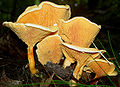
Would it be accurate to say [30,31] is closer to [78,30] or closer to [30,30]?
[30,30]

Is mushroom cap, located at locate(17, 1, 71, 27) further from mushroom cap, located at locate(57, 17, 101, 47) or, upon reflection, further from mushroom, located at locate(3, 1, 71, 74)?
mushroom cap, located at locate(57, 17, 101, 47)

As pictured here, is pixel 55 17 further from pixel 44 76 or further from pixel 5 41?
pixel 5 41

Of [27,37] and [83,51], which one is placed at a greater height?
[27,37]

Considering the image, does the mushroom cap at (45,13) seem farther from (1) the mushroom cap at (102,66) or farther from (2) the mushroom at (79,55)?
(1) the mushroom cap at (102,66)

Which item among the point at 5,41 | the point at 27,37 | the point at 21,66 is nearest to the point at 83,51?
the point at 27,37

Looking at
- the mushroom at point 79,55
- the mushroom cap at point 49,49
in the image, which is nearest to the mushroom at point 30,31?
the mushroom cap at point 49,49

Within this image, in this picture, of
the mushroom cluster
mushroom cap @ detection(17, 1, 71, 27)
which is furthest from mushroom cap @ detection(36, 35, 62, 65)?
mushroom cap @ detection(17, 1, 71, 27)

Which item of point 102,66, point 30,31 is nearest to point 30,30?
point 30,31
